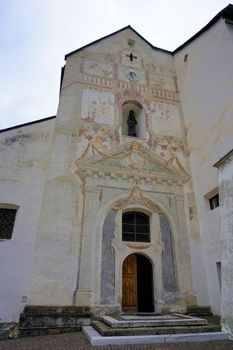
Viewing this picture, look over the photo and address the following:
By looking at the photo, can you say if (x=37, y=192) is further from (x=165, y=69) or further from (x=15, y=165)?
(x=165, y=69)

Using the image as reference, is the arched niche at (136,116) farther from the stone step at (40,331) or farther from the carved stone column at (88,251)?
the stone step at (40,331)

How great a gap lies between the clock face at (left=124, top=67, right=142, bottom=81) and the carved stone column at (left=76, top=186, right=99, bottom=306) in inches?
268

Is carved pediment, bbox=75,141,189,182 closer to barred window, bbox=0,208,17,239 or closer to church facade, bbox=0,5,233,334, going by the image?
church facade, bbox=0,5,233,334

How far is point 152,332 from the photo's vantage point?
5.55 meters

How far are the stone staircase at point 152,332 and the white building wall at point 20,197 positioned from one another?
109 inches

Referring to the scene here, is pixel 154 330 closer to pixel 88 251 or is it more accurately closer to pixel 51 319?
pixel 51 319

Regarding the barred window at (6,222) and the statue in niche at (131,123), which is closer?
the barred window at (6,222)

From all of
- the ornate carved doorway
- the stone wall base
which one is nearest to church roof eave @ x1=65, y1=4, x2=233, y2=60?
the ornate carved doorway

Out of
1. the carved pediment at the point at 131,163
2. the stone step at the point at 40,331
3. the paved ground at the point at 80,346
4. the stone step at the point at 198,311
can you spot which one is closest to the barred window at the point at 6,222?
the stone step at the point at 40,331

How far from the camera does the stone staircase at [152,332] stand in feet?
16.9

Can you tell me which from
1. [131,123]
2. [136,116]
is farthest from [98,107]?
[136,116]

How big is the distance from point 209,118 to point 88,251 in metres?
7.03

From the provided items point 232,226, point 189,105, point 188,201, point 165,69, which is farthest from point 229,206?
point 165,69

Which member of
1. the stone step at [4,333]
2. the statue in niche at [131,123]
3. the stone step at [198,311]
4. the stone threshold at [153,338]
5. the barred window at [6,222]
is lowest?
the stone step at [4,333]
